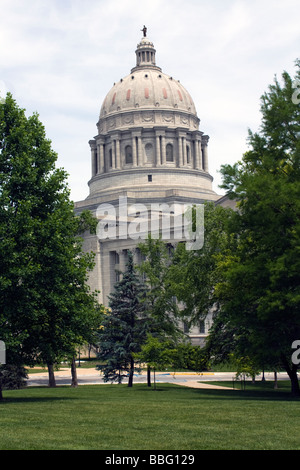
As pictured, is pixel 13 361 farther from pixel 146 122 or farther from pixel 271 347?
pixel 146 122

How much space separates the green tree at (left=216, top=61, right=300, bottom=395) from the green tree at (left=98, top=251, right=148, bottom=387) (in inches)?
484

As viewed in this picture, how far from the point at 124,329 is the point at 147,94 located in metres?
66.2

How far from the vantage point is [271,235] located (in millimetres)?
22547

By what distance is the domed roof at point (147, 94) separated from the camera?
323 feet

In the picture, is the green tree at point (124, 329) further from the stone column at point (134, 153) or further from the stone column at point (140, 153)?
the stone column at point (134, 153)

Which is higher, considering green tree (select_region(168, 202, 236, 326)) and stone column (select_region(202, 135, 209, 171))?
stone column (select_region(202, 135, 209, 171))

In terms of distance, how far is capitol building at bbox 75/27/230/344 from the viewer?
87.6m

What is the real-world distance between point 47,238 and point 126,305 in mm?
16171

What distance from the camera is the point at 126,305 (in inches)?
1512

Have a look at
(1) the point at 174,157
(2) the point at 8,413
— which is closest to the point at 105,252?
(1) the point at 174,157

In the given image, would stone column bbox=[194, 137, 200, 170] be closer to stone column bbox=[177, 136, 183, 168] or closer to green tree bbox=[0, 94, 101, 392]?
stone column bbox=[177, 136, 183, 168]

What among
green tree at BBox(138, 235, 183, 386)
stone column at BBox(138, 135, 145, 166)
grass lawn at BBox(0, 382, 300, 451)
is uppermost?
stone column at BBox(138, 135, 145, 166)

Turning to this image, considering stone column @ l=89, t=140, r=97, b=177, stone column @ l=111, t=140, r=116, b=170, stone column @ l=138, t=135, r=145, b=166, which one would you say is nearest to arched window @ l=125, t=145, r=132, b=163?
stone column @ l=111, t=140, r=116, b=170

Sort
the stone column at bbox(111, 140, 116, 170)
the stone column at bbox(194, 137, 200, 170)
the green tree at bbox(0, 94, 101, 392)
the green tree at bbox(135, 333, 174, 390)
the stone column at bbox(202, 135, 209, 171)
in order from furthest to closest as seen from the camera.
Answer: the stone column at bbox(202, 135, 209, 171) < the stone column at bbox(194, 137, 200, 170) < the stone column at bbox(111, 140, 116, 170) < the green tree at bbox(135, 333, 174, 390) < the green tree at bbox(0, 94, 101, 392)
